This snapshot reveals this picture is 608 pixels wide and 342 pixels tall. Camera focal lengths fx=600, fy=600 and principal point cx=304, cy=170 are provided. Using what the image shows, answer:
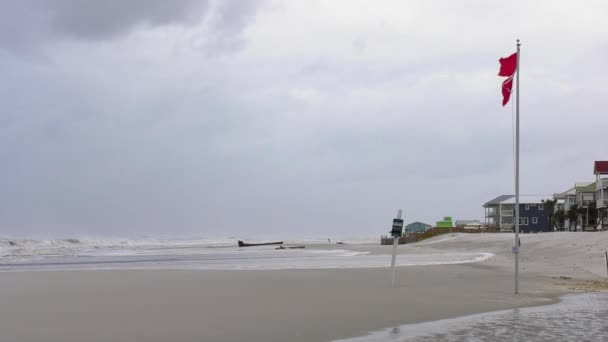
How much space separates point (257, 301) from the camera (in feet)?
47.2

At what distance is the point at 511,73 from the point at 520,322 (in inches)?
317

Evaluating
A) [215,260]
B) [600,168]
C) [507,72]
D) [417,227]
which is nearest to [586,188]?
[600,168]

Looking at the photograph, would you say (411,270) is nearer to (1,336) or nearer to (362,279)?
(362,279)

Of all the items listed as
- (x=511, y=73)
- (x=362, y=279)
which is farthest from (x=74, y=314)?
(x=511, y=73)

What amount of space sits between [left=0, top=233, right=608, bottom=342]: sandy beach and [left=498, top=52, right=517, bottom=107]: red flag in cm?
557

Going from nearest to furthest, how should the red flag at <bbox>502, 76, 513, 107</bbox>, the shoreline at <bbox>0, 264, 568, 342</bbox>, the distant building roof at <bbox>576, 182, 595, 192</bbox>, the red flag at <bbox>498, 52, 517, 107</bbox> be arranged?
the shoreline at <bbox>0, 264, 568, 342</bbox>, the red flag at <bbox>498, 52, 517, 107</bbox>, the red flag at <bbox>502, 76, 513, 107</bbox>, the distant building roof at <bbox>576, 182, 595, 192</bbox>

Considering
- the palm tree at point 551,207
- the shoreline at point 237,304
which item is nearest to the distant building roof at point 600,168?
the palm tree at point 551,207

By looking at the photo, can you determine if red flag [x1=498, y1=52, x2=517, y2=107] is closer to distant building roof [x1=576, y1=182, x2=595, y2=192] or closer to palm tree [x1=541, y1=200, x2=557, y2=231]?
distant building roof [x1=576, y1=182, x2=595, y2=192]

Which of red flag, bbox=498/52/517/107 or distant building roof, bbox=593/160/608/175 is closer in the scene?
red flag, bbox=498/52/517/107

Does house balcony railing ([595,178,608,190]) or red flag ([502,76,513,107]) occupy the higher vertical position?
house balcony railing ([595,178,608,190])

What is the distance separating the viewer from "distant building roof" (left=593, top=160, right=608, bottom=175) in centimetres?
8462

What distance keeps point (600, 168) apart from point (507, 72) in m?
77.1

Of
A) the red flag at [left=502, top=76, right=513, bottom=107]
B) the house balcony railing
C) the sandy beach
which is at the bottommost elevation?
the sandy beach

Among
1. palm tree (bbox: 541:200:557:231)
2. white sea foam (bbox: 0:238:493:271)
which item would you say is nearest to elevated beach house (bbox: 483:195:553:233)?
palm tree (bbox: 541:200:557:231)
